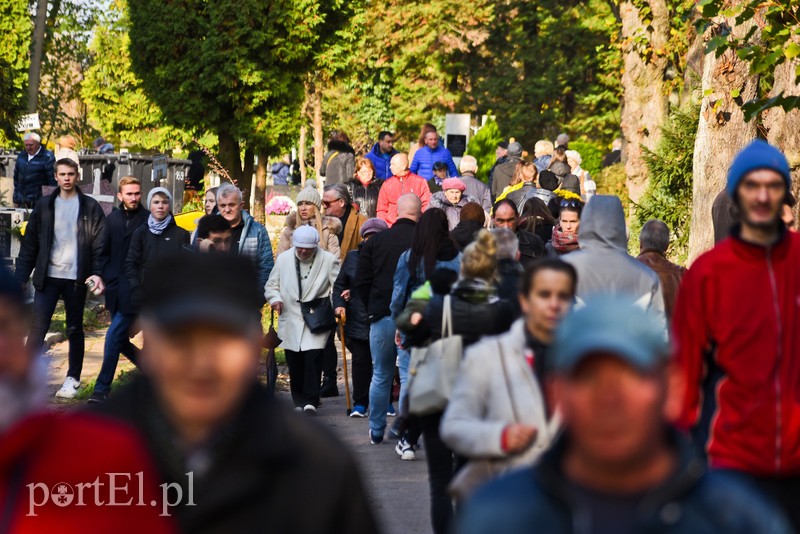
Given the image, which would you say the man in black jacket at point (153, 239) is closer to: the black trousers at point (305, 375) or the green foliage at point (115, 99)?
the black trousers at point (305, 375)

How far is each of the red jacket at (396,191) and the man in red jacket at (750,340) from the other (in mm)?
13565

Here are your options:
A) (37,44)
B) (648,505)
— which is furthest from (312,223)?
(37,44)

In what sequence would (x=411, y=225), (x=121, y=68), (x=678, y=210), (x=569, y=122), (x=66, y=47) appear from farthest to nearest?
(x=121, y=68) < (x=569, y=122) < (x=66, y=47) < (x=678, y=210) < (x=411, y=225)

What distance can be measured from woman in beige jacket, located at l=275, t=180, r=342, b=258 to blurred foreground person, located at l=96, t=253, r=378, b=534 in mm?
11502

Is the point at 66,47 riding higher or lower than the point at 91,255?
higher

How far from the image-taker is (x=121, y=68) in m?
56.6

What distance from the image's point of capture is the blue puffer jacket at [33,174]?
21.5 metres

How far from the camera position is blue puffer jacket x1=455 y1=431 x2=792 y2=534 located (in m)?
2.77

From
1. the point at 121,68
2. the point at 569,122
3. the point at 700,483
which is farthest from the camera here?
the point at 121,68

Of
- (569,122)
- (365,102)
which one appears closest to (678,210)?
(569,122)

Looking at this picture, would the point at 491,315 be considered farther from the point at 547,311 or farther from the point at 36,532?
the point at 36,532

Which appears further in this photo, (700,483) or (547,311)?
(547,311)

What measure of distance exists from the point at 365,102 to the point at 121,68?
29.4ft

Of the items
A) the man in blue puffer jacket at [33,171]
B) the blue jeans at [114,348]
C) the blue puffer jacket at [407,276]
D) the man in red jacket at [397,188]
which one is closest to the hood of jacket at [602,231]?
the blue puffer jacket at [407,276]
